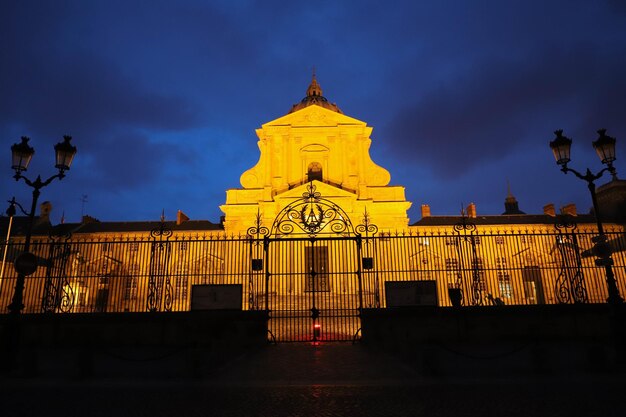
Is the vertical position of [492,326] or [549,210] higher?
[549,210]

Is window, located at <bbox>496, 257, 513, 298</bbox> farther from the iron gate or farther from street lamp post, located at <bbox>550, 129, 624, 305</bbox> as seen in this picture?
the iron gate

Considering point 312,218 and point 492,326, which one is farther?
point 312,218

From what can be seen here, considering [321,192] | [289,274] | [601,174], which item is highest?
[321,192]

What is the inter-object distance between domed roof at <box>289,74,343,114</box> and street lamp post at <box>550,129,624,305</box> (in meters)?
32.5

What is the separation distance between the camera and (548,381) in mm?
6984

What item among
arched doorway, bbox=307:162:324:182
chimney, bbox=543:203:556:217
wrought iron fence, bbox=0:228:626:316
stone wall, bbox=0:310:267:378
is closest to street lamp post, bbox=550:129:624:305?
wrought iron fence, bbox=0:228:626:316

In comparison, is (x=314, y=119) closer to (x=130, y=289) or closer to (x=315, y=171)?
(x=315, y=171)

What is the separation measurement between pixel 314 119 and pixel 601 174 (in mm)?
30700

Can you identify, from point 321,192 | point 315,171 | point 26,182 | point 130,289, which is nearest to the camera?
point 26,182

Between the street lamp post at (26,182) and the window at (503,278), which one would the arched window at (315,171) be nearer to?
the window at (503,278)

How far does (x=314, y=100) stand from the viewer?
4406cm

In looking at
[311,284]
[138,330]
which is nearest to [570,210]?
[311,284]

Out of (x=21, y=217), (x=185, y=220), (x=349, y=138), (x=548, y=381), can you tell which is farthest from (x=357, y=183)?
(x=21, y=217)

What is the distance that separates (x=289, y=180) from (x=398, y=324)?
87.3 feet
